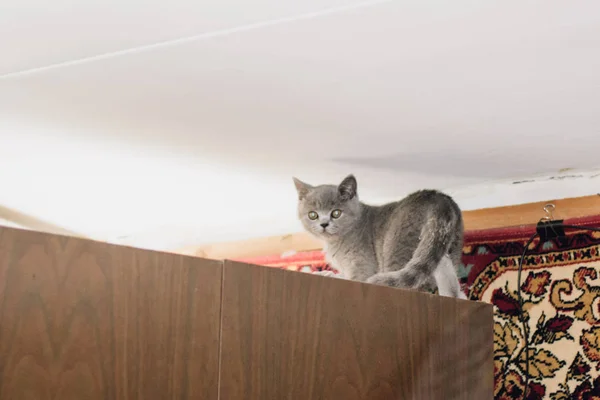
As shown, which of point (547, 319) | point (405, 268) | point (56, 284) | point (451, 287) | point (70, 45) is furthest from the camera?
point (547, 319)

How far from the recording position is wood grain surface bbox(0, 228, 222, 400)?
93cm

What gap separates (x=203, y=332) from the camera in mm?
1098

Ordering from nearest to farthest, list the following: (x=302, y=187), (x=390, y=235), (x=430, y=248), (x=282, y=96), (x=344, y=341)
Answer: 1. (x=344, y=341)
2. (x=282, y=96)
3. (x=430, y=248)
4. (x=390, y=235)
5. (x=302, y=187)

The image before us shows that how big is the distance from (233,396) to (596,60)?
2.66 ft

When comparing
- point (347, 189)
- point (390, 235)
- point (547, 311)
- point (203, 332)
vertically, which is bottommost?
point (203, 332)

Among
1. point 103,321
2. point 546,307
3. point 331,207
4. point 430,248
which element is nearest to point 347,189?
point 331,207

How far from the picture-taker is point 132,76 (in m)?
1.40

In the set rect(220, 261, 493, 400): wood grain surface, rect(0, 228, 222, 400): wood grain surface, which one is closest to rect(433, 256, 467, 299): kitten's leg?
rect(220, 261, 493, 400): wood grain surface

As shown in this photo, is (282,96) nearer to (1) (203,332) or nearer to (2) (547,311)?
(1) (203,332)

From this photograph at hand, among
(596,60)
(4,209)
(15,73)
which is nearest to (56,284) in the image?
(15,73)

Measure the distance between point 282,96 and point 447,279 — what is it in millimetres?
557

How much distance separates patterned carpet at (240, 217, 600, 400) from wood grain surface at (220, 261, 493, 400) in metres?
0.29

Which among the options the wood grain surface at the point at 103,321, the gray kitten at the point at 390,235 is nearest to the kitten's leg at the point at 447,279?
the gray kitten at the point at 390,235

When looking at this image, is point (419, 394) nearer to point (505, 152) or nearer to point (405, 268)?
point (405, 268)
